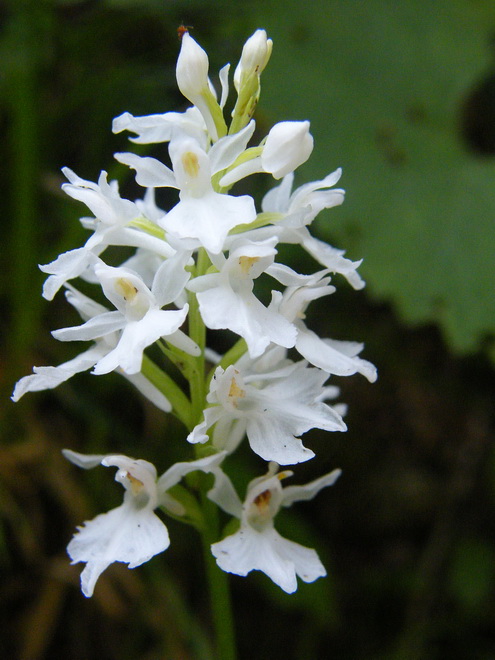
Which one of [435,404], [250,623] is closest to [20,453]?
[250,623]

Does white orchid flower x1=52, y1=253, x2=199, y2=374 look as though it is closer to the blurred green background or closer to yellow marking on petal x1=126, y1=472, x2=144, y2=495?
Answer: yellow marking on petal x1=126, y1=472, x2=144, y2=495

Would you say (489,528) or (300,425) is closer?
(300,425)

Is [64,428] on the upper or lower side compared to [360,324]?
lower

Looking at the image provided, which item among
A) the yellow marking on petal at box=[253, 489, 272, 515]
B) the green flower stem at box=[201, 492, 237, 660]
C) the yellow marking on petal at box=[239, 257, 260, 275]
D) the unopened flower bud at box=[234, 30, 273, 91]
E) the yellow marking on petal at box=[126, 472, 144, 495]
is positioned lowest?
the green flower stem at box=[201, 492, 237, 660]

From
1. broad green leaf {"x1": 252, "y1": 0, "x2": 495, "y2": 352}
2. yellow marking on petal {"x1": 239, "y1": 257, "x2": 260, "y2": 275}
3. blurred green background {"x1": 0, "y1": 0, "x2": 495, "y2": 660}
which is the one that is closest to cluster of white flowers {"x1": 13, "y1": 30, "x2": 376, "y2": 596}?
yellow marking on petal {"x1": 239, "y1": 257, "x2": 260, "y2": 275}

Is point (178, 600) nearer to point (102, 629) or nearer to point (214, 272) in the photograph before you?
point (102, 629)

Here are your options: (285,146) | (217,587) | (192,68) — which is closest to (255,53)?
(192,68)
